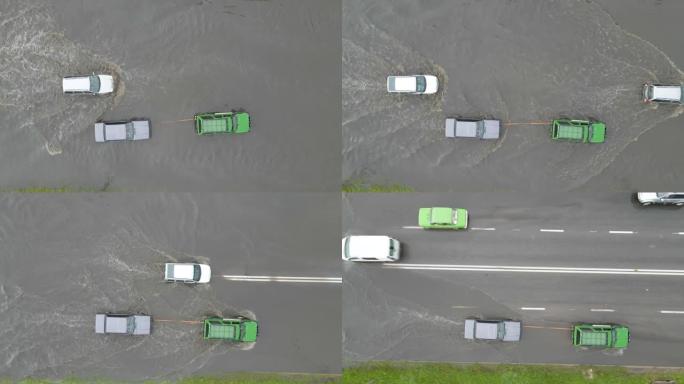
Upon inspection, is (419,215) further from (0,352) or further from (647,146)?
(0,352)

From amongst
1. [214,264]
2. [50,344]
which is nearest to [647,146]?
Answer: [214,264]

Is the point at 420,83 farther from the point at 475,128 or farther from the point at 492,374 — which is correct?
A: the point at 492,374

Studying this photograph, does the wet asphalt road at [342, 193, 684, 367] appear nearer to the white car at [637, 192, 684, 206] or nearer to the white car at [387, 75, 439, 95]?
the white car at [637, 192, 684, 206]

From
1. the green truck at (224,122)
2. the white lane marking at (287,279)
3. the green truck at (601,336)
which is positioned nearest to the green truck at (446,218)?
the white lane marking at (287,279)

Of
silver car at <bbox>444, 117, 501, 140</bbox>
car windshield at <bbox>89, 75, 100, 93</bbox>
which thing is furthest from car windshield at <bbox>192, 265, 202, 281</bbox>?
silver car at <bbox>444, 117, 501, 140</bbox>

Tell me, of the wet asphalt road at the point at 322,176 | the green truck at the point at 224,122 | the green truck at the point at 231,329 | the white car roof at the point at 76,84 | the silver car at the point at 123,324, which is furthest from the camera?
the white car roof at the point at 76,84

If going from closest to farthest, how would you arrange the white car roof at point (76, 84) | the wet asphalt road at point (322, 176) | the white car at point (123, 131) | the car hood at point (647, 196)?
1. the car hood at point (647, 196)
2. the wet asphalt road at point (322, 176)
3. the white car roof at point (76, 84)
4. the white car at point (123, 131)

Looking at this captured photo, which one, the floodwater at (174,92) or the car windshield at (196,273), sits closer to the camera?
the car windshield at (196,273)

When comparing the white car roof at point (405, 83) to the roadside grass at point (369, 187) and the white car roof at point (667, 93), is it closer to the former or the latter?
the roadside grass at point (369, 187)
